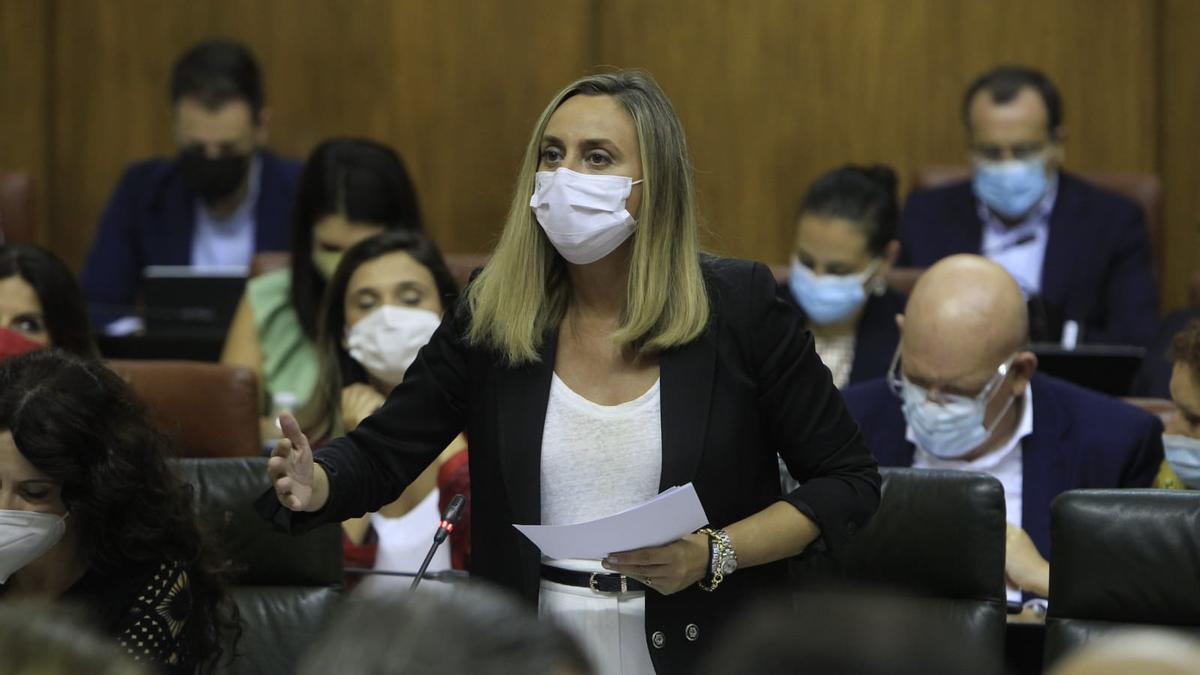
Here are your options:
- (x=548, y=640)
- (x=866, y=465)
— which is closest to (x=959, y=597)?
(x=866, y=465)

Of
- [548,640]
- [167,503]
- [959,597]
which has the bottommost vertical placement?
[959,597]


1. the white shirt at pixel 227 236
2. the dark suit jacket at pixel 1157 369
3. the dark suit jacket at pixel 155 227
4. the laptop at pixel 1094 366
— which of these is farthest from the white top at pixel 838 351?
the white shirt at pixel 227 236

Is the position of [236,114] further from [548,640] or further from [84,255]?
[548,640]

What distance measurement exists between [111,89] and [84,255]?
638 mm

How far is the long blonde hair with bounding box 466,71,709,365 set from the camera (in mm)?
2246

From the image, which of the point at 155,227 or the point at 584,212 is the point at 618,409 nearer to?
the point at 584,212

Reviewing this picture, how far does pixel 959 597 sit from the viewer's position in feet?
8.70

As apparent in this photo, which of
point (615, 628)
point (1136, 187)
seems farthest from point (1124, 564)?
point (1136, 187)

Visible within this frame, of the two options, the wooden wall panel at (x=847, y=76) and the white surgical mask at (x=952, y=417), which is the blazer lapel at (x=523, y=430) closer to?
the white surgical mask at (x=952, y=417)

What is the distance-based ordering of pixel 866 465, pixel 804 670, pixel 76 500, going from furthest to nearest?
pixel 76 500 < pixel 866 465 < pixel 804 670

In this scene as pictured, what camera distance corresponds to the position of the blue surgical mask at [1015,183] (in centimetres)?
517

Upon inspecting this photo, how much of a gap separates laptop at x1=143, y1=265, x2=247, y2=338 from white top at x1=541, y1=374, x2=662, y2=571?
2508 mm

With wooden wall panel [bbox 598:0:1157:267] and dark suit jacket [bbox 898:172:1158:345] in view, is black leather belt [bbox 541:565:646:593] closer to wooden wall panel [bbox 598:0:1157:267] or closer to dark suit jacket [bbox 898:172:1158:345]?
dark suit jacket [bbox 898:172:1158:345]

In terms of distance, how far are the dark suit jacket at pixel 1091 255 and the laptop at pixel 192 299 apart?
208cm
